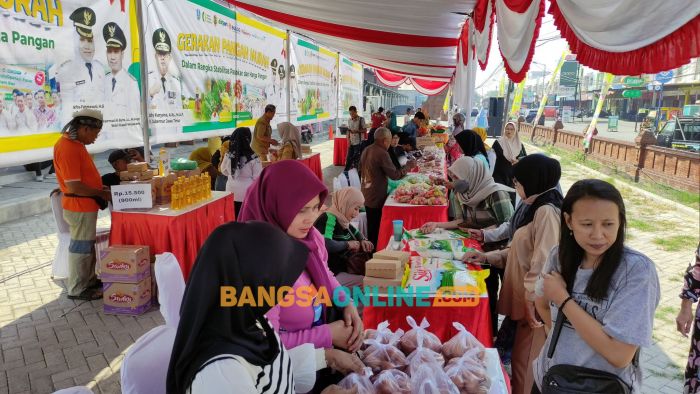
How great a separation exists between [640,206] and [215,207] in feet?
29.6

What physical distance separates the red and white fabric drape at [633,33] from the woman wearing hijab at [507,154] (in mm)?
4600

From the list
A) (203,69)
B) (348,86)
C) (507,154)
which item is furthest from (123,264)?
(348,86)

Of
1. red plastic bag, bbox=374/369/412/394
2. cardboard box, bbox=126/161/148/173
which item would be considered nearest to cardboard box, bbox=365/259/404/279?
red plastic bag, bbox=374/369/412/394

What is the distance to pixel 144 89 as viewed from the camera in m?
4.64

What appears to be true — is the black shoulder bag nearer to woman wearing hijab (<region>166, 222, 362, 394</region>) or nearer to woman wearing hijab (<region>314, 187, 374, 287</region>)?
woman wearing hijab (<region>166, 222, 362, 394</region>)

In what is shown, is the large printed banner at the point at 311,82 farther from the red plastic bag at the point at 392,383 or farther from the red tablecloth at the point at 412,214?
the red plastic bag at the point at 392,383

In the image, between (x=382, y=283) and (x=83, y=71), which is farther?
(x=83, y=71)

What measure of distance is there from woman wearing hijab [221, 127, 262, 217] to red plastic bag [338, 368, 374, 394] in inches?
162

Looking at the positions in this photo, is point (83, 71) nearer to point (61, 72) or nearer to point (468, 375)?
point (61, 72)

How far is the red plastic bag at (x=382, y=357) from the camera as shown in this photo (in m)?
1.72

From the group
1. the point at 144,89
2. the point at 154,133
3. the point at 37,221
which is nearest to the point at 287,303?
the point at 144,89

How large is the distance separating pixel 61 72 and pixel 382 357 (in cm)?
432

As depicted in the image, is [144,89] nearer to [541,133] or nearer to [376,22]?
[376,22]

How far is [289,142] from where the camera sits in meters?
6.48
